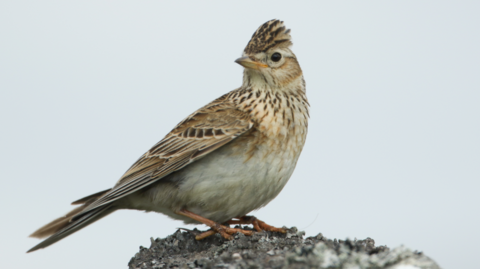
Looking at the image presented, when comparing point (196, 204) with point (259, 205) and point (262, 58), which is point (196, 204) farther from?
point (262, 58)

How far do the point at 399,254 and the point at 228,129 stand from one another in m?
3.18

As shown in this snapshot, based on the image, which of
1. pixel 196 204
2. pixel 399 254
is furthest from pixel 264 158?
pixel 399 254

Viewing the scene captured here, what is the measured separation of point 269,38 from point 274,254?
3590 millimetres

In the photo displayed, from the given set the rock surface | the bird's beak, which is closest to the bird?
the bird's beak

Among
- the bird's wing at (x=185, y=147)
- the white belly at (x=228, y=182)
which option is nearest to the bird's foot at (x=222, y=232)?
the white belly at (x=228, y=182)

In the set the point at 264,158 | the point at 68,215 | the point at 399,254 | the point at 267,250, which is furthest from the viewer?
the point at 68,215

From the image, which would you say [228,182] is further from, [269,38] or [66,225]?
[66,225]

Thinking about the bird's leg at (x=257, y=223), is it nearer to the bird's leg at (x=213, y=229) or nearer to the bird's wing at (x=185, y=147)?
the bird's leg at (x=213, y=229)

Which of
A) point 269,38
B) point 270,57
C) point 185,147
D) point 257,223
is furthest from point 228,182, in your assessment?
point 269,38

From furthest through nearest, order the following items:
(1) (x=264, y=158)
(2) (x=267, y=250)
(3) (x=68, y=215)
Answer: (3) (x=68, y=215) < (1) (x=264, y=158) < (2) (x=267, y=250)

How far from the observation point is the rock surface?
209 inches

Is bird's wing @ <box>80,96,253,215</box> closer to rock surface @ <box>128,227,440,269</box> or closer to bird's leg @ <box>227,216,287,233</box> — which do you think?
rock surface @ <box>128,227,440,269</box>

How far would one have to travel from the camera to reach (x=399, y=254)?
215 inches

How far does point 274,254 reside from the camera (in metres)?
6.07
